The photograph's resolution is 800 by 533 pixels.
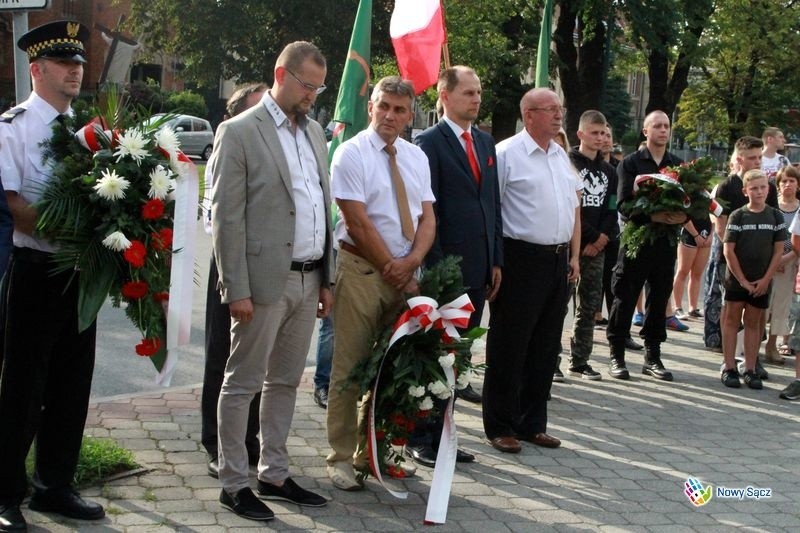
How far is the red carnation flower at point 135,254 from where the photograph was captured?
14.7 feet

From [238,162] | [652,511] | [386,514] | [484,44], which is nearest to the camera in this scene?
[238,162]

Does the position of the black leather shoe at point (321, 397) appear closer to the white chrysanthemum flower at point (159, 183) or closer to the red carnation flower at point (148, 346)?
the red carnation flower at point (148, 346)

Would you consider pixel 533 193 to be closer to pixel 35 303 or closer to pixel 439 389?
pixel 439 389

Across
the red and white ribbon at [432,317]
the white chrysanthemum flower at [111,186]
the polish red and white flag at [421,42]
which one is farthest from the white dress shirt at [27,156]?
the polish red and white flag at [421,42]

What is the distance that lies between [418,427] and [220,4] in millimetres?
38553

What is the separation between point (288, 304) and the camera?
16.6ft

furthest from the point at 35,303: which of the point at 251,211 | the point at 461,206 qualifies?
the point at 461,206

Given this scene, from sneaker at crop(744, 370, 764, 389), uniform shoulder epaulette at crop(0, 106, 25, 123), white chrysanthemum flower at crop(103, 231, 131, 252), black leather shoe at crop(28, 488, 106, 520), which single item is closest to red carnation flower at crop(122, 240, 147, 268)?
white chrysanthemum flower at crop(103, 231, 131, 252)

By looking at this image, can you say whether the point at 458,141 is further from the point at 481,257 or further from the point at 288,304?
the point at 288,304

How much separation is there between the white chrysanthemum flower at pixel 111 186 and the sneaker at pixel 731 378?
6.13 meters

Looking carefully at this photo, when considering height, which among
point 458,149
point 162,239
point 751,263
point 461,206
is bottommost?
point 751,263

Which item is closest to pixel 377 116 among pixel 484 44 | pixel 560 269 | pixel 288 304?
pixel 288 304

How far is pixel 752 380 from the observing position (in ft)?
29.3

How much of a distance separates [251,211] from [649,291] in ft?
17.0
